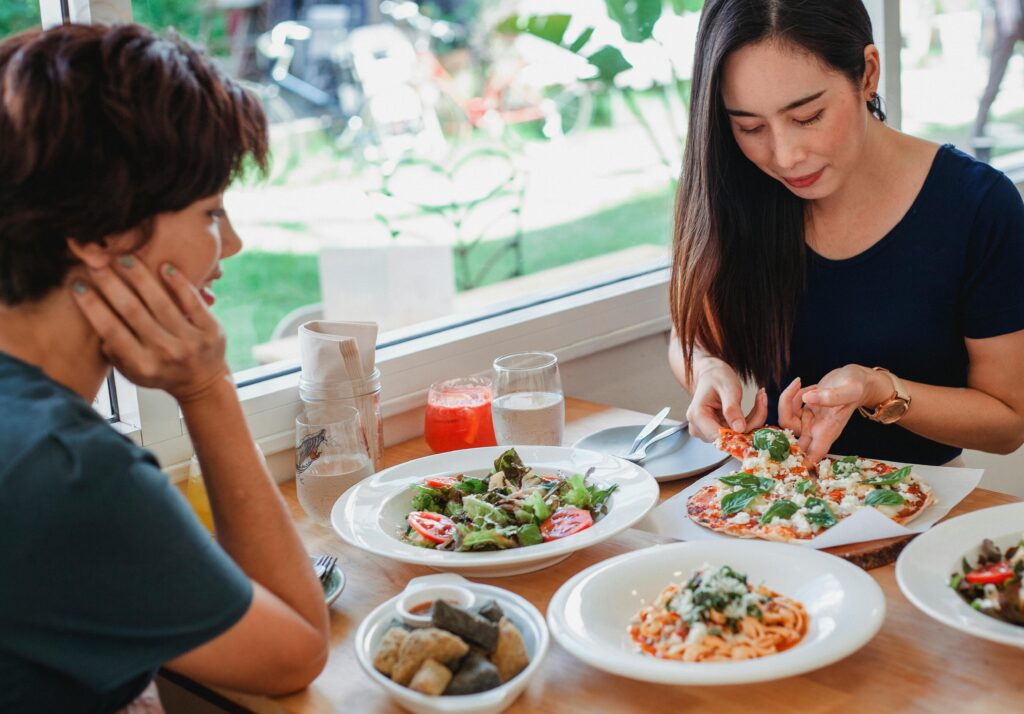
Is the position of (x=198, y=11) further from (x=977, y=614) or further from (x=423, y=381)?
(x=977, y=614)

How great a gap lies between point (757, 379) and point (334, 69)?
4.66 meters

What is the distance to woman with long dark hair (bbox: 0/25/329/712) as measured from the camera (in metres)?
0.88

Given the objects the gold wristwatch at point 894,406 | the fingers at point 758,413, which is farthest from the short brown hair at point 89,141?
the gold wristwatch at point 894,406

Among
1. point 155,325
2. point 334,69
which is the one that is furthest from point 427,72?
point 155,325

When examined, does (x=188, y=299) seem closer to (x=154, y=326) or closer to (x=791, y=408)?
(x=154, y=326)

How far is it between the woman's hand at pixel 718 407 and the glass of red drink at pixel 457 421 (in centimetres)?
34

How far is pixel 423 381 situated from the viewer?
6.59 ft

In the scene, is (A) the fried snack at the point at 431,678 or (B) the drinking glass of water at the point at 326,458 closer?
(A) the fried snack at the point at 431,678

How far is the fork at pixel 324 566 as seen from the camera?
51.6 inches

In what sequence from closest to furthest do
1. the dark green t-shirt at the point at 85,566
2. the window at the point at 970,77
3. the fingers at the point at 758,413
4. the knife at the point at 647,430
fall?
the dark green t-shirt at the point at 85,566 → the fingers at the point at 758,413 → the knife at the point at 647,430 → the window at the point at 970,77

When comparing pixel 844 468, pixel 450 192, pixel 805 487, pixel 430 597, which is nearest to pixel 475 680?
pixel 430 597

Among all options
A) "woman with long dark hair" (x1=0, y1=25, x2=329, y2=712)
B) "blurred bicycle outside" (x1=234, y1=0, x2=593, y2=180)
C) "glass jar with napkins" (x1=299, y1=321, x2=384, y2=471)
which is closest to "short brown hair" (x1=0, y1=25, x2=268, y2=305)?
"woman with long dark hair" (x1=0, y1=25, x2=329, y2=712)

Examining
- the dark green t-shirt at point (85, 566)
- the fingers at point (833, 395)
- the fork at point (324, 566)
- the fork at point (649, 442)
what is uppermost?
the dark green t-shirt at point (85, 566)

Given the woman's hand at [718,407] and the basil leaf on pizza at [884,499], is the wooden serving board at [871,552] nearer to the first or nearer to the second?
the basil leaf on pizza at [884,499]
